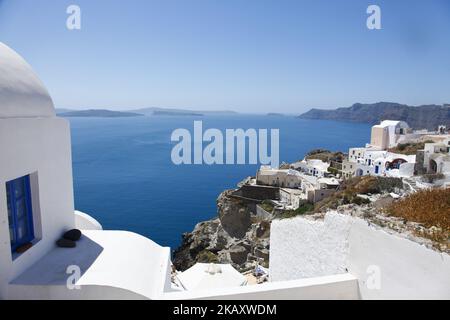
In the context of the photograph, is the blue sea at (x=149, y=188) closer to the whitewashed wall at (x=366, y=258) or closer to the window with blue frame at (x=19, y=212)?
the whitewashed wall at (x=366, y=258)

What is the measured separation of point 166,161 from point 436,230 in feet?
235

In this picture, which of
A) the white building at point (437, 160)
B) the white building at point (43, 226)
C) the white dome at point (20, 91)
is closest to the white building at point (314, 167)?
the white building at point (437, 160)

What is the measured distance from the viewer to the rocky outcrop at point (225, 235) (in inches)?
1007

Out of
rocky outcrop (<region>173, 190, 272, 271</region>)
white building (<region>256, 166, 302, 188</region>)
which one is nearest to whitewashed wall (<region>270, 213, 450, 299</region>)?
rocky outcrop (<region>173, 190, 272, 271</region>)

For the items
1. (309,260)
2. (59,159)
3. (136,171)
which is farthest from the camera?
(136,171)

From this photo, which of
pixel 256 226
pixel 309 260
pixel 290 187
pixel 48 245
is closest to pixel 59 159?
pixel 48 245

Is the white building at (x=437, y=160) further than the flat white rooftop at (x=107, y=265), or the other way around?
the white building at (x=437, y=160)

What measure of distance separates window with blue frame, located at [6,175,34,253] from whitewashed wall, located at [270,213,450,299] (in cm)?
418

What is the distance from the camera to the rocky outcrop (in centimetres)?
2558

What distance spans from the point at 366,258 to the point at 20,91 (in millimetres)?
5012

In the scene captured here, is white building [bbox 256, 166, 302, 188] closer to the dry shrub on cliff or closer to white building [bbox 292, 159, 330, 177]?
white building [bbox 292, 159, 330, 177]

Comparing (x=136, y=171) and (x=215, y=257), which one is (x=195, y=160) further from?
(x=215, y=257)

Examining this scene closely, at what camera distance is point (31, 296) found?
11.7ft

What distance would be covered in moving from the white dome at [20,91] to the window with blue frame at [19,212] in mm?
903
